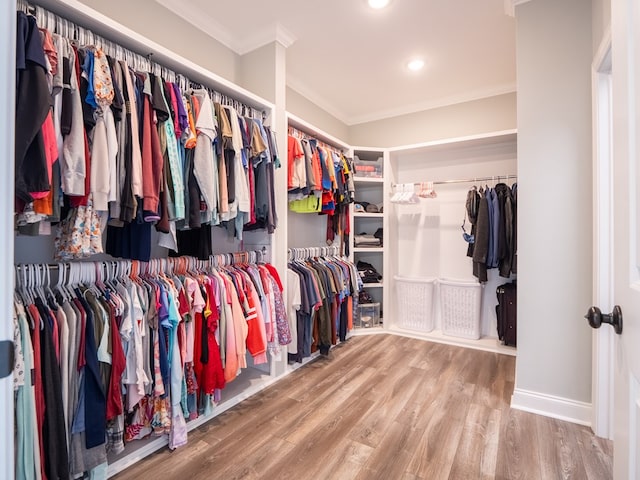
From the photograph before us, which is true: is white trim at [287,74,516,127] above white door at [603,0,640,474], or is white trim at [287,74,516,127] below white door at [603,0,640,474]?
above

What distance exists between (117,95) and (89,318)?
99 centimetres

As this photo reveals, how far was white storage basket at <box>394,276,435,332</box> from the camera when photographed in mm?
A: 3502

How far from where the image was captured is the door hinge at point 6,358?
0.56 m

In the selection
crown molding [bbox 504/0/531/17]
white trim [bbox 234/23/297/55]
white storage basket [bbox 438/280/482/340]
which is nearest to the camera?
crown molding [bbox 504/0/531/17]

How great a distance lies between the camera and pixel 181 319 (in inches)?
65.0

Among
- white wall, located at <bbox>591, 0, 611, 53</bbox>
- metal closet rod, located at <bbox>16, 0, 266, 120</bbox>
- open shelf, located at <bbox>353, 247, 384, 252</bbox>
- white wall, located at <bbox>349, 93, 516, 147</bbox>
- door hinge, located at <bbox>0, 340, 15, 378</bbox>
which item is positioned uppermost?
white wall, located at <bbox>349, 93, 516, 147</bbox>

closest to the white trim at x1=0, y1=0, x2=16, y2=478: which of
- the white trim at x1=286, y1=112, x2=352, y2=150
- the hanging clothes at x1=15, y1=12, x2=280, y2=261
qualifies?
the hanging clothes at x1=15, y1=12, x2=280, y2=261

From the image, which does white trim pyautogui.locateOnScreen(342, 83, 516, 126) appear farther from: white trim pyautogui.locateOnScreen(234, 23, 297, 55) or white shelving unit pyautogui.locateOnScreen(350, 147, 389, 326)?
white trim pyautogui.locateOnScreen(234, 23, 297, 55)

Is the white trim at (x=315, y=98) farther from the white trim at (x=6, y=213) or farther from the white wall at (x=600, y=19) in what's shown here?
the white trim at (x=6, y=213)

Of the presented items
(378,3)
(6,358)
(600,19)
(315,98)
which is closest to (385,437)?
(6,358)

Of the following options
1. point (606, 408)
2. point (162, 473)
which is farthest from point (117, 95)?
point (606, 408)

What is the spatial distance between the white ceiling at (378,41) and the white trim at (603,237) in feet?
3.10

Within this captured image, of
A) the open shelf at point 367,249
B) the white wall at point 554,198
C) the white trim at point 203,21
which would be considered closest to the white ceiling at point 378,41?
the white trim at point 203,21

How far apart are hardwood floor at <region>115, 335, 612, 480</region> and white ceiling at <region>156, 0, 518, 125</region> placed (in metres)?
2.77
